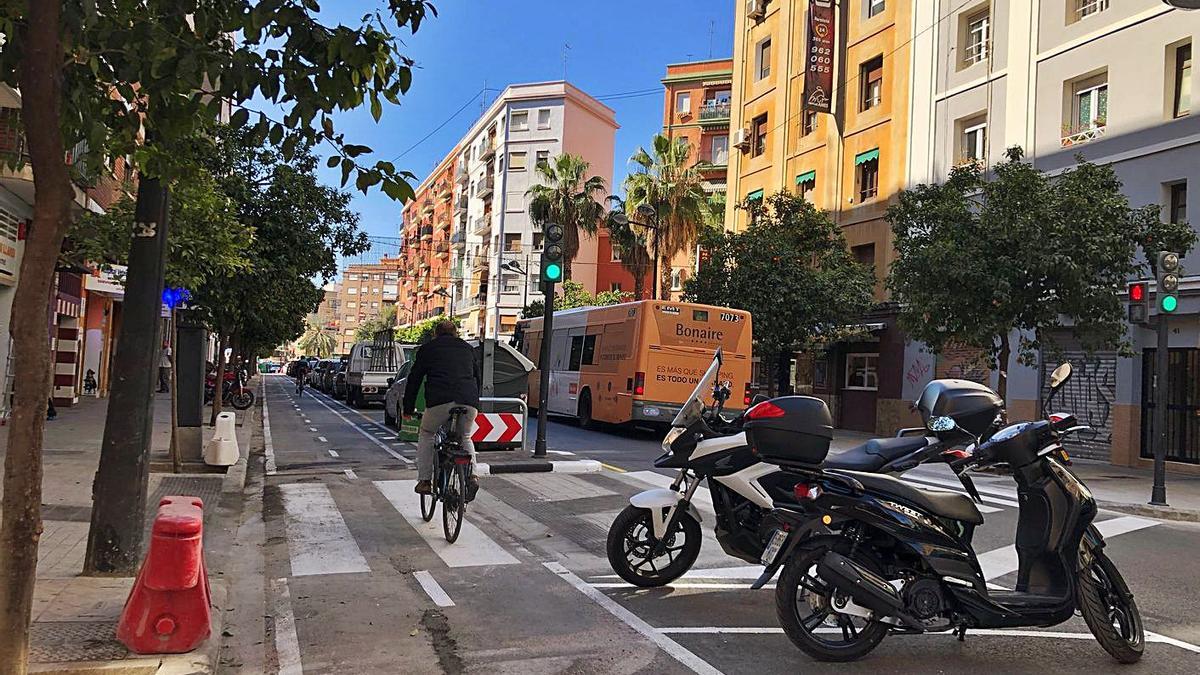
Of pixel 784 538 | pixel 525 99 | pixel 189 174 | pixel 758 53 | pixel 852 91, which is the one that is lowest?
pixel 784 538

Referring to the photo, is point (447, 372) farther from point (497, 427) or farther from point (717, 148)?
point (717, 148)

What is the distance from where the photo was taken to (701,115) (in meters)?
47.2

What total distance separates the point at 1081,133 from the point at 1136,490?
30.6ft

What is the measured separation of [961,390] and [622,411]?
15.0 metres

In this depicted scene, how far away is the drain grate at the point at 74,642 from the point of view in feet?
13.9

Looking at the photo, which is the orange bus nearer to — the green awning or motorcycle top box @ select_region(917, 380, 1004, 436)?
the green awning

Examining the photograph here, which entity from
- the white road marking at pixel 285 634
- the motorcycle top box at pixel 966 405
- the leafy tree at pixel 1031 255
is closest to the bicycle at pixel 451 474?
the white road marking at pixel 285 634

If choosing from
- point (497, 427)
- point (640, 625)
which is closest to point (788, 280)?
point (497, 427)

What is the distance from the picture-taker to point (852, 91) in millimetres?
29047

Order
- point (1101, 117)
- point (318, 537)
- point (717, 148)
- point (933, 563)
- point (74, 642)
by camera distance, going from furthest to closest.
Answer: point (717, 148) < point (1101, 117) < point (318, 537) < point (933, 563) < point (74, 642)

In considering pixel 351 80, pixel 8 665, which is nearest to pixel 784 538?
pixel 351 80

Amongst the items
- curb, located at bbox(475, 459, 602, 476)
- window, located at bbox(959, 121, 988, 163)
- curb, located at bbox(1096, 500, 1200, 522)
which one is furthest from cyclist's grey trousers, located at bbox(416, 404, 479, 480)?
window, located at bbox(959, 121, 988, 163)

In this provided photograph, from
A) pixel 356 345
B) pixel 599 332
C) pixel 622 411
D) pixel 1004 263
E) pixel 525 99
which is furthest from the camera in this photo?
pixel 525 99

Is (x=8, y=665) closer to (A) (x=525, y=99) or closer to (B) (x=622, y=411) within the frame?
(B) (x=622, y=411)
